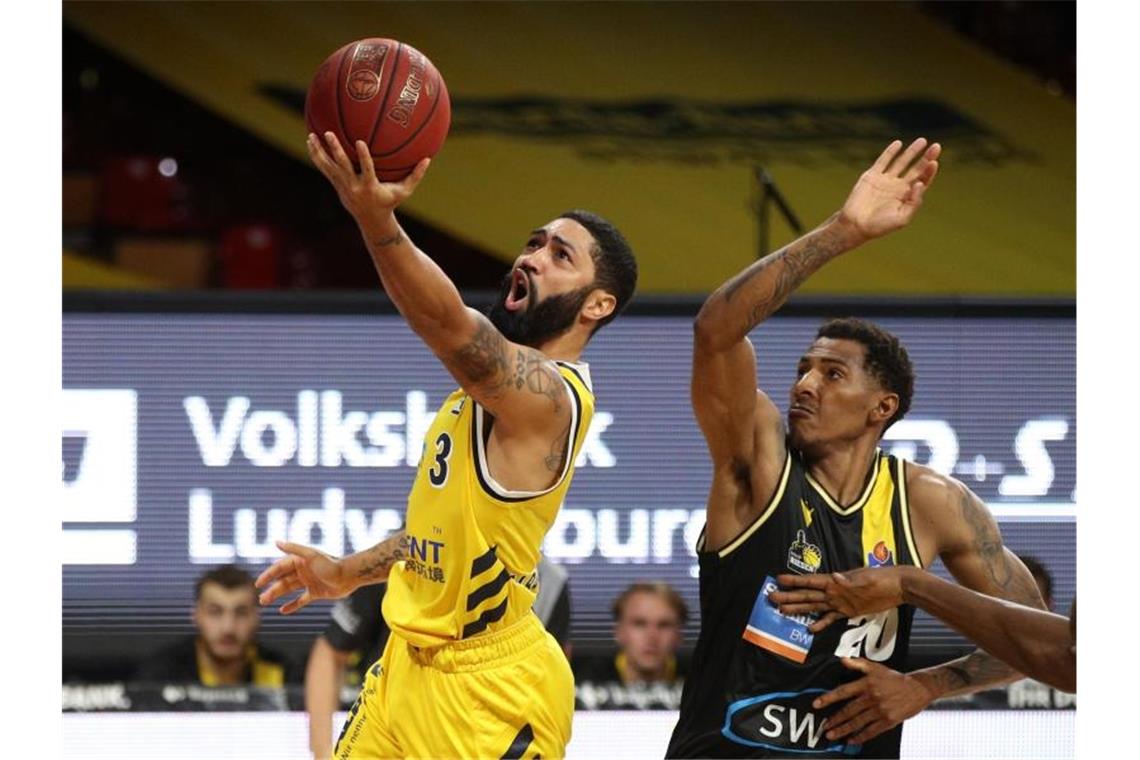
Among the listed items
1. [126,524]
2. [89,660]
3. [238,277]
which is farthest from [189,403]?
[238,277]

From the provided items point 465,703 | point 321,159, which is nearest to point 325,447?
point 465,703

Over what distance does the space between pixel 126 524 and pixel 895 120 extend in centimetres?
549

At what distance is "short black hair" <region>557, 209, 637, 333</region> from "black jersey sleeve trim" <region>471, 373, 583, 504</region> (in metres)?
0.32

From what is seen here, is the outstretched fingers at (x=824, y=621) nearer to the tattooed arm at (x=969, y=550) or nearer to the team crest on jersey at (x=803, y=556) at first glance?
the team crest on jersey at (x=803, y=556)

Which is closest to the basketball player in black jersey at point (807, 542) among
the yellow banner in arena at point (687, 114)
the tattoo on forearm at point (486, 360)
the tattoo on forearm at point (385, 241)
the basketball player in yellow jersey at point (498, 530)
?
the basketball player in yellow jersey at point (498, 530)

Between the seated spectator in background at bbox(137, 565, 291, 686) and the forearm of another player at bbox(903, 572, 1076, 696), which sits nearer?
the forearm of another player at bbox(903, 572, 1076, 696)

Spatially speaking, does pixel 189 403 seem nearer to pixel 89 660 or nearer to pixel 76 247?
pixel 89 660

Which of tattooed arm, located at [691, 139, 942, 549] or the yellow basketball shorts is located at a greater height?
tattooed arm, located at [691, 139, 942, 549]

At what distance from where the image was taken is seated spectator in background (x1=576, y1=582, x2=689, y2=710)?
5.67 metres

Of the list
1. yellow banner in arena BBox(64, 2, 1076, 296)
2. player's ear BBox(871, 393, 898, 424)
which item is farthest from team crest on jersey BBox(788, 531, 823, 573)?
yellow banner in arena BBox(64, 2, 1076, 296)

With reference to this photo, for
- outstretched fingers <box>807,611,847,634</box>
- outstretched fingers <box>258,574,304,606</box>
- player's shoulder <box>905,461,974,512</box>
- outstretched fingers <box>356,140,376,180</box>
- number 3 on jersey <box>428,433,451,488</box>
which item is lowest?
outstretched fingers <box>807,611,847,634</box>

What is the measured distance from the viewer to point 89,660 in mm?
5656

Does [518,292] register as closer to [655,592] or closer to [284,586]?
[284,586]

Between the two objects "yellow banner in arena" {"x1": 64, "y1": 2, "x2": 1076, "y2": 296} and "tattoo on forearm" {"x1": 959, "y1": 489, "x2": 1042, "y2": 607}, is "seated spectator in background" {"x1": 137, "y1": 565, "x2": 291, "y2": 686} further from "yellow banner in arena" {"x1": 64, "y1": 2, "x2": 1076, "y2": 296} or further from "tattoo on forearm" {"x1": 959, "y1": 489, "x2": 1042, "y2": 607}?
"yellow banner in arena" {"x1": 64, "y1": 2, "x2": 1076, "y2": 296}
